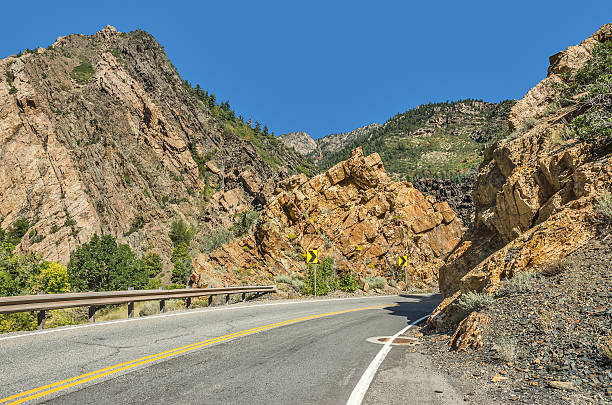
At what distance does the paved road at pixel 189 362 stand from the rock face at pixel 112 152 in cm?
5644

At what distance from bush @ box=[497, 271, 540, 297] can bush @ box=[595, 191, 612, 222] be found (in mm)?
1938

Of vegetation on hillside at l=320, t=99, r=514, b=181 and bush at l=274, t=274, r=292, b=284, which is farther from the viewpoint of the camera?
vegetation on hillside at l=320, t=99, r=514, b=181

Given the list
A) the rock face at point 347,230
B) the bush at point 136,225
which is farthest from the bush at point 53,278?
the rock face at point 347,230

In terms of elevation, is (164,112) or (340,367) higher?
(164,112)

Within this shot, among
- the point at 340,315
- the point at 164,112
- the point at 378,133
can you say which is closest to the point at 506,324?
the point at 340,315

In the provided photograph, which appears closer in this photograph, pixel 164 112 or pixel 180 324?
pixel 180 324

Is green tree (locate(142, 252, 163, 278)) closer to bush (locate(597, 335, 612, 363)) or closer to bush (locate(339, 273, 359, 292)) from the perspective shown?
bush (locate(339, 273, 359, 292))

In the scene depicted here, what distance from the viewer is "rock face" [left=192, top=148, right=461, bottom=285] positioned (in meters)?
27.0

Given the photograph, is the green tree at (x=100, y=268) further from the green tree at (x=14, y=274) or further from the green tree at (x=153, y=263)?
the green tree at (x=153, y=263)

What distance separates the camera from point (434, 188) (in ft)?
232

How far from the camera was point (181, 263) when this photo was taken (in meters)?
66.2

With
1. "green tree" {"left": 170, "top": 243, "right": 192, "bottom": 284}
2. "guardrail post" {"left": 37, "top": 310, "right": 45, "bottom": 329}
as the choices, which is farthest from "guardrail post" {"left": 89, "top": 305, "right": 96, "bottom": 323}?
"green tree" {"left": 170, "top": 243, "right": 192, "bottom": 284}

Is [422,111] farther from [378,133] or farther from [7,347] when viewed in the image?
[7,347]

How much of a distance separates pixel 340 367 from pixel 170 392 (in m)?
2.98
